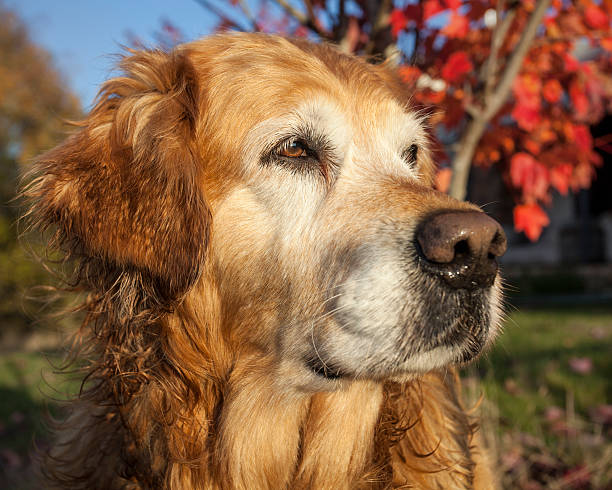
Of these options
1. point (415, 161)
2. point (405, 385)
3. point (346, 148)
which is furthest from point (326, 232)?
point (415, 161)

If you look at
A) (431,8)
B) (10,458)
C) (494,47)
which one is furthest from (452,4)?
(10,458)

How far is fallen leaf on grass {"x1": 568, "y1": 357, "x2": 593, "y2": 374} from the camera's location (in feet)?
18.1

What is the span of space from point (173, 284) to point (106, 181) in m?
0.47

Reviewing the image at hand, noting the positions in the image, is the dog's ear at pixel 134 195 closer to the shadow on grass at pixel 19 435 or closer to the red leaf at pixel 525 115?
the shadow on grass at pixel 19 435

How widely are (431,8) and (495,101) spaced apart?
2.22 ft

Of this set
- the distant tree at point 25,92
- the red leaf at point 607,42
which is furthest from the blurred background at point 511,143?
the distant tree at point 25,92

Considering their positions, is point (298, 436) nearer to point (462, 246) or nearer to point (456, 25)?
point (462, 246)

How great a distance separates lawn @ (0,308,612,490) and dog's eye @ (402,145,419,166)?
0.92 meters

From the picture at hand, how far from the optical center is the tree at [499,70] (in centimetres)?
345

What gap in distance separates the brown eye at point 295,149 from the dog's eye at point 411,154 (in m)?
0.61

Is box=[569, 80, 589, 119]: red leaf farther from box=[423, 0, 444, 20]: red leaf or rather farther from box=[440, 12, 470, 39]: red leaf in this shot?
box=[423, 0, 444, 20]: red leaf

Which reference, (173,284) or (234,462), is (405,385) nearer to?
(234,462)

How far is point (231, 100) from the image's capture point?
2418 millimetres

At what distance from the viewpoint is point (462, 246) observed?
1.79 metres
